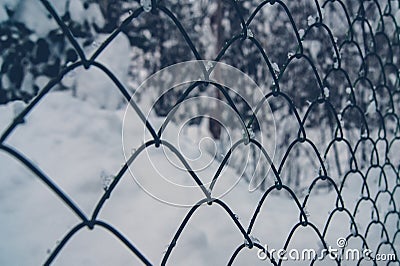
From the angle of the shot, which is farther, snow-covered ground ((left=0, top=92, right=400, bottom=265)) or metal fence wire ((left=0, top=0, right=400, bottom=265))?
snow-covered ground ((left=0, top=92, right=400, bottom=265))

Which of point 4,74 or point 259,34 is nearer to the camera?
point 4,74

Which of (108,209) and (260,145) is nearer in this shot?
(260,145)

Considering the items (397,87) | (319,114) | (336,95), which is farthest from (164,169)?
(319,114)

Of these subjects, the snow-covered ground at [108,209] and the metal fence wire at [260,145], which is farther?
the snow-covered ground at [108,209]

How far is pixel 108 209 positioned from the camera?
1.26 metres

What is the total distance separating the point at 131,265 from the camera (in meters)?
1.01

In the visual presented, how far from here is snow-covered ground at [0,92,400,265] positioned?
1065 millimetres

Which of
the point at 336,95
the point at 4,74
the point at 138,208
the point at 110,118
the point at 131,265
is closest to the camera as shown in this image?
the point at 131,265

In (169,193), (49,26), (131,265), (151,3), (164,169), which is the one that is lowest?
(131,265)

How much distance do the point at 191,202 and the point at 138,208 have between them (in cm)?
15

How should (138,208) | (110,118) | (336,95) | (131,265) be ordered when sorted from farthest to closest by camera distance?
1. (336,95)
2. (110,118)
3. (138,208)
4. (131,265)

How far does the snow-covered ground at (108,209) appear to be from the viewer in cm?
107

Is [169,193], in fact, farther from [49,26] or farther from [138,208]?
[49,26]

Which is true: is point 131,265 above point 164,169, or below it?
below
